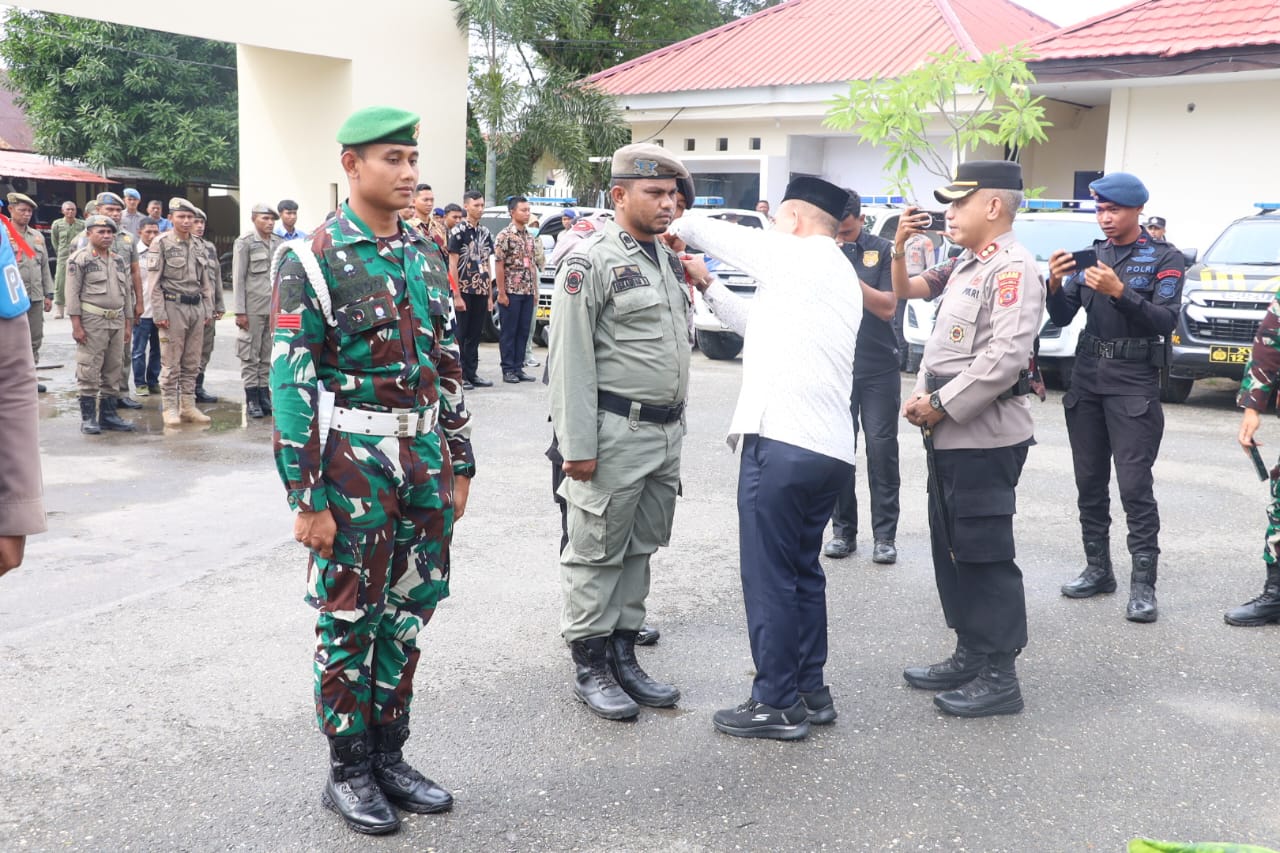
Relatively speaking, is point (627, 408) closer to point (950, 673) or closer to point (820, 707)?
point (820, 707)

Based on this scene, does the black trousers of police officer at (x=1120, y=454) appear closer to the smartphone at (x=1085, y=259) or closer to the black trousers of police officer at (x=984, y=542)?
the smartphone at (x=1085, y=259)

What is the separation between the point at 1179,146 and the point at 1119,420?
42.4 ft

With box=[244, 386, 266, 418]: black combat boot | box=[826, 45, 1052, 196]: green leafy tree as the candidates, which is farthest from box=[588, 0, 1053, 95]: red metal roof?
box=[244, 386, 266, 418]: black combat boot

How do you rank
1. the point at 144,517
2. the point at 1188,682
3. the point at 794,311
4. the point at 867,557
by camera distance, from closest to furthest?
1. the point at 794,311
2. the point at 1188,682
3. the point at 867,557
4. the point at 144,517

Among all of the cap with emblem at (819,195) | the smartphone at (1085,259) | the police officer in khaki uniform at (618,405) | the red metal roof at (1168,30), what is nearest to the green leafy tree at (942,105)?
the red metal roof at (1168,30)

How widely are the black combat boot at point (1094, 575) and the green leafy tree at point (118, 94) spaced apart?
24682 mm

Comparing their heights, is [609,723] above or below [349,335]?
below

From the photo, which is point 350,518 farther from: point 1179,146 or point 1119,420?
point 1179,146

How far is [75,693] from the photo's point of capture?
4.19 metres

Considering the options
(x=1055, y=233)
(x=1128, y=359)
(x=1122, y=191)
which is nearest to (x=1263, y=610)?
(x=1128, y=359)

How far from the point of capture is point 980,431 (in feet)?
14.2

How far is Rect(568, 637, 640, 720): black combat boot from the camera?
4.10m

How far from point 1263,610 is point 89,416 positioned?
866 cm

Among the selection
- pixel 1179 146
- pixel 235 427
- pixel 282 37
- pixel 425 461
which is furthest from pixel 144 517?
pixel 1179 146
